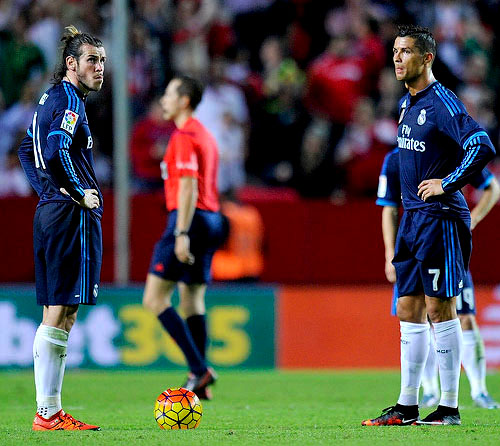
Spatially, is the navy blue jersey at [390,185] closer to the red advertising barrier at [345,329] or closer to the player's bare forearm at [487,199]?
the player's bare forearm at [487,199]

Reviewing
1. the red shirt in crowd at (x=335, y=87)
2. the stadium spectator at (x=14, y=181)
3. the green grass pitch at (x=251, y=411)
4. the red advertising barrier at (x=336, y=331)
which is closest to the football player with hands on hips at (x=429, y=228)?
the green grass pitch at (x=251, y=411)

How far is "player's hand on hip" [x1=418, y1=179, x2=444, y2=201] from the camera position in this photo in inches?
233

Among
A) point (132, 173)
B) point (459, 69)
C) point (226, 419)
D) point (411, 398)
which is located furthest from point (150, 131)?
point (411, 398)

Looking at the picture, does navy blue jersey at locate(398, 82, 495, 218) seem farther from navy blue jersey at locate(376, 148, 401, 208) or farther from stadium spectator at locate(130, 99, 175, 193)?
stadium spectator at locate(130, 99, 175, 193)

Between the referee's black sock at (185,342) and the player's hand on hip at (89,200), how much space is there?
225 cm

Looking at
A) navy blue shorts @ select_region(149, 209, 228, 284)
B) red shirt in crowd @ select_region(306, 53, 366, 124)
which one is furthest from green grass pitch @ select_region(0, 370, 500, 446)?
red shirt in crowd @ select_region(306, 53, 366, 124)

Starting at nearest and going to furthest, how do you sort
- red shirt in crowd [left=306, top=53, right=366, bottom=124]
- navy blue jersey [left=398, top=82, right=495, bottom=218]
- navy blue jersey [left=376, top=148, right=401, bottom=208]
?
navy blue jersey [left=398, top=82, right=495, bottom=218] → navy blue jersey [left=376, top=148, right=401, bottom=208] → red shirt in crowd [left=306, top=53, right=366, bottom=124]

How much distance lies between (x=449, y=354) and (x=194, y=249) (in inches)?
114

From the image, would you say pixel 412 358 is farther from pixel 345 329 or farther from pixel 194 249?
pixel 345 329

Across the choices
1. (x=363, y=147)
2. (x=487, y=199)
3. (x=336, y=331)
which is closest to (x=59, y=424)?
(x=487, y=199)

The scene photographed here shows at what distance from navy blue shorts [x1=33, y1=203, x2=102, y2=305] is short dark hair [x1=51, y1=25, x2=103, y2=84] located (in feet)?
2.54

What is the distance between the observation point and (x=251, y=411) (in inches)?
292

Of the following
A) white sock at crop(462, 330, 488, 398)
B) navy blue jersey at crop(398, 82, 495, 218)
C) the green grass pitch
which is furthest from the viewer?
white sock at crop(462, 330, 488, 398)

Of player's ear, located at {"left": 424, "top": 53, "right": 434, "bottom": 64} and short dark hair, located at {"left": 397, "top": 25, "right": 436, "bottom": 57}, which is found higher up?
short dark hair, located at {"left": 397, "top": 25, "right": 436, "bottom": 57}
